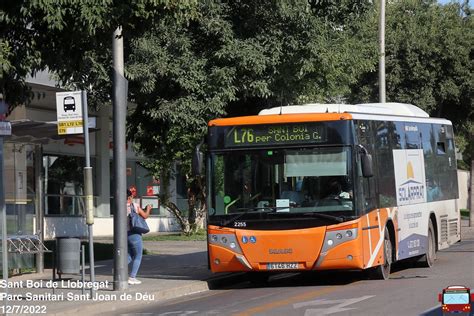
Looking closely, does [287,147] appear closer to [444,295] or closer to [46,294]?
[46,294]

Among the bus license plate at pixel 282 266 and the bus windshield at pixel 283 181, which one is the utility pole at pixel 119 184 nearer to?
the bus windshield at pixel 283 181

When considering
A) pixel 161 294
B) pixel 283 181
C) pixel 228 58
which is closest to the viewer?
pixel 161 294

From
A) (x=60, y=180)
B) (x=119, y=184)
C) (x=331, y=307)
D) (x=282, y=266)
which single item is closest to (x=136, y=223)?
(x=119, y=184)

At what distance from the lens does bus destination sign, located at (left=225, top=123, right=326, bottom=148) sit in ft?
58.3

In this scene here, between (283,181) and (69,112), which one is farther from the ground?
(69,112)

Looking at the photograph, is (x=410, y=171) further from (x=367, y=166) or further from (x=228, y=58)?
(x=228, y=58)

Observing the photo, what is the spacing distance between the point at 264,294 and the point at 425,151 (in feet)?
21.0

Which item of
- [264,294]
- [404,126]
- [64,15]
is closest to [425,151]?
[404,126]

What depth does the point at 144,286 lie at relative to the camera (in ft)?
59.7

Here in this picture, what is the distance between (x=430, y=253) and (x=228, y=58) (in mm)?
6154

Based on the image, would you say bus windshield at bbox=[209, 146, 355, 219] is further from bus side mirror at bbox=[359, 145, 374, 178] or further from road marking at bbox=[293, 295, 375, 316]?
→ road marking at bbox=[293, 295, 375, 316]

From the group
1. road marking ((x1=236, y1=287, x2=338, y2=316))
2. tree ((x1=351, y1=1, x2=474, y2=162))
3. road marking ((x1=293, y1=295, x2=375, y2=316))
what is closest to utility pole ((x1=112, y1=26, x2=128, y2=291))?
road marking ((x1=236, y1=287, x2=338, y2=316))

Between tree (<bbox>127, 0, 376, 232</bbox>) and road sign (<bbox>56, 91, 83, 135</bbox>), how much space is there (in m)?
4.56

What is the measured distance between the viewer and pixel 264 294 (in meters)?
17.3
